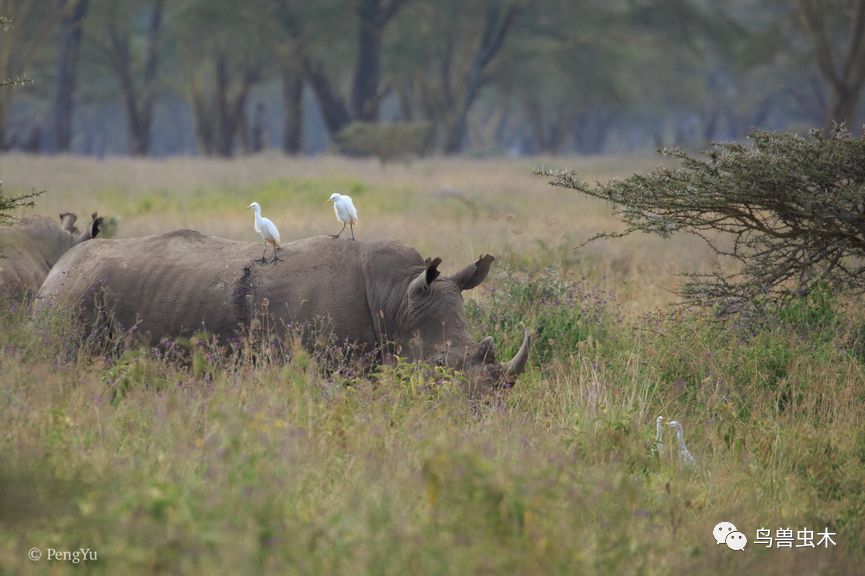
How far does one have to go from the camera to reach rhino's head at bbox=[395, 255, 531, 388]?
6.84 metres

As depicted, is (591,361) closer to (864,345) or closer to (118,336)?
(864,345)

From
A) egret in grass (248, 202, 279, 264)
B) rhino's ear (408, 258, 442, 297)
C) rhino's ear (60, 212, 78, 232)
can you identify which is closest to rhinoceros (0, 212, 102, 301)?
rhino's ear (60, 212, 78, 232)

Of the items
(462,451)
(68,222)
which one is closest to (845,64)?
(68,222)

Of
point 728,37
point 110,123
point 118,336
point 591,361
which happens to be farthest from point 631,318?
point 110,123

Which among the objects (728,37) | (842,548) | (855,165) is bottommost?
(842,548)

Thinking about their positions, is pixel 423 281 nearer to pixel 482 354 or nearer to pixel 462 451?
pixel 482 354

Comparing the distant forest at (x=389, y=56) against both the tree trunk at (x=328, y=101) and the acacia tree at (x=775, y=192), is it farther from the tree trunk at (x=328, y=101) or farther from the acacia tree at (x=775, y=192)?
the acacia tree at (x=775, y=192)

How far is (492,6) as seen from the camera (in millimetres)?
34000

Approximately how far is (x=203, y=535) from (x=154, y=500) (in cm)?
38

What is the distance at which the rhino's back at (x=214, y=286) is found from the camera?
7387 millimetres

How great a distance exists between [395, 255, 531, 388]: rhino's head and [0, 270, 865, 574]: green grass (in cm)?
21

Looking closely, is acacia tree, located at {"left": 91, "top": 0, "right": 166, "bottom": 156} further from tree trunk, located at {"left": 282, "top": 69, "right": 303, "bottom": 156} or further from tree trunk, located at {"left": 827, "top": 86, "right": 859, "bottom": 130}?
tree trunk, located at {"left": 827, "top": 86, "right": 859, "bottom": 130}

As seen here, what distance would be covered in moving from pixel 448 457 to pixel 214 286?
364cm

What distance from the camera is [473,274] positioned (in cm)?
753
